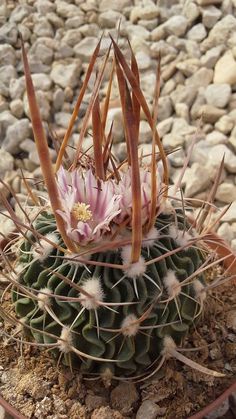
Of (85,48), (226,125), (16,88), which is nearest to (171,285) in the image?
(226,125)

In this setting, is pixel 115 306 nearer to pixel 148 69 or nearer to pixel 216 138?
pixel 216 138

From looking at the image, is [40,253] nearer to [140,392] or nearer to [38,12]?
[140,392]

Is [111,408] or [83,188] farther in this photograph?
[111,408]

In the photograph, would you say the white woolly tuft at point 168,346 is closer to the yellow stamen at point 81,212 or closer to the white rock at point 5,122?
the yellow stamen at point 81,212

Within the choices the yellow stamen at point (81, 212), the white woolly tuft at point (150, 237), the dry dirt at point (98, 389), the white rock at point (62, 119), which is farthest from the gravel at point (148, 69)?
the yellow stamen at point (81, 212)

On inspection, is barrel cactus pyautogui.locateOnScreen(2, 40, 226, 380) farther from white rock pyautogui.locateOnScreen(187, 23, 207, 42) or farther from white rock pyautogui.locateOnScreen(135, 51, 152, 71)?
white rock pyautogui.locateOnScreen(187, 23, 207, 42)

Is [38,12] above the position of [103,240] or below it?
below

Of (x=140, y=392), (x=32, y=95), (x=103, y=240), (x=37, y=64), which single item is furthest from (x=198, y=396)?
(x=37, y=64)
